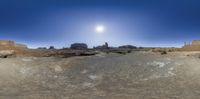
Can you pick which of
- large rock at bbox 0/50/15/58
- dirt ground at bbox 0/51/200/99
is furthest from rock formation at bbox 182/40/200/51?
large rock at bbox 0/50/15/58

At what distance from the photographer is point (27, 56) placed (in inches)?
688

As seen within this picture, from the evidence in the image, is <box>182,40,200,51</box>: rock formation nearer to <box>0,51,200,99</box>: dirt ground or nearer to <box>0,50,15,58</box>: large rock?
<box>0,51,200,99</box>: dirt ground

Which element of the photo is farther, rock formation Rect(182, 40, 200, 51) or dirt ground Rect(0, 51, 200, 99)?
rock formation Rect(182, 40, 200, 51)

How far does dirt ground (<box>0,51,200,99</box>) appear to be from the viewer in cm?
1252

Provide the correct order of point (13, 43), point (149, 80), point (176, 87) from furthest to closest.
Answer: point (13, 43) → point (149, 80) → point (176, 87)

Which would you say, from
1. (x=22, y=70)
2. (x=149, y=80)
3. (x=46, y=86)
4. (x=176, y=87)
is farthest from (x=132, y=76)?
(x=22, y=70)

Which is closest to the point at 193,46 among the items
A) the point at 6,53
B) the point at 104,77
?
the point at 104,77

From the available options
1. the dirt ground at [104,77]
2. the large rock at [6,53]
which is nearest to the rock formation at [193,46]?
the dirt ground at [104,77]

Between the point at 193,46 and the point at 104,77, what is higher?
the point at 193,46

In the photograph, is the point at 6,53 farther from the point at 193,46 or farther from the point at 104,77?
the point at 193,46

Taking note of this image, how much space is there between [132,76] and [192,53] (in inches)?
180

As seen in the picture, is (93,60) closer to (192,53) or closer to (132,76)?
(132,76)

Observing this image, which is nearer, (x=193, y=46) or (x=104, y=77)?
(x=104, y=77)

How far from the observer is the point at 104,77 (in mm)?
14578
